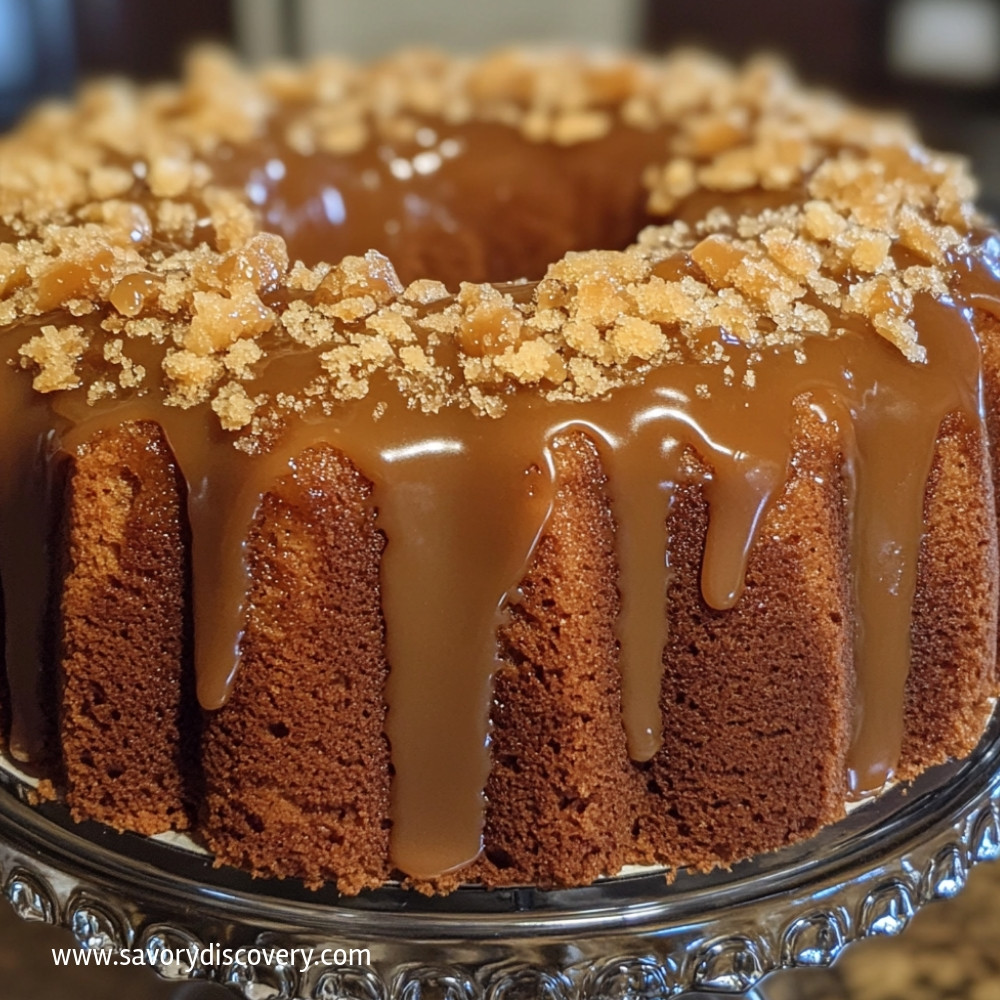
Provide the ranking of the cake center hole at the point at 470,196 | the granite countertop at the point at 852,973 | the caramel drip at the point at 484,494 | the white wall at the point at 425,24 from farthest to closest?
the white wall at the point at 425,24 < the cake center hole at the point at 470,196 < the granite countertop at the point at 852,973 < the caramel drip at the point at 484,494

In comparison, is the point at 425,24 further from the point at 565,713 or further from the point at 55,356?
the point at 565,713

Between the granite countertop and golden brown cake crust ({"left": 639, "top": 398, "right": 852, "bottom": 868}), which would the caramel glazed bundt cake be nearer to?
golden brown cake crust ({"left": 639, "top": 398, "right": 852, "bottom": 868})

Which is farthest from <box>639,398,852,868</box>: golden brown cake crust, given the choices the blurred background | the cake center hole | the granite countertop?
the blurred background

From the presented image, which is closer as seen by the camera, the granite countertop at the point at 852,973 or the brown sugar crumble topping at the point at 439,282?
the brown sugar crumble topping at the point at 439,282

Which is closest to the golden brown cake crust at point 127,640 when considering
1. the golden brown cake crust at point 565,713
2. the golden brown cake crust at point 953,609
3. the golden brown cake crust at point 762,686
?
the golden brown cake crust at point 565,713

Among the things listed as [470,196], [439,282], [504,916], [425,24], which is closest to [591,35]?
[425,24]

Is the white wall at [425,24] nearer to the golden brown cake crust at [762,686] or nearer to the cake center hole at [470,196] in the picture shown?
the cake center hole at [470,196]
